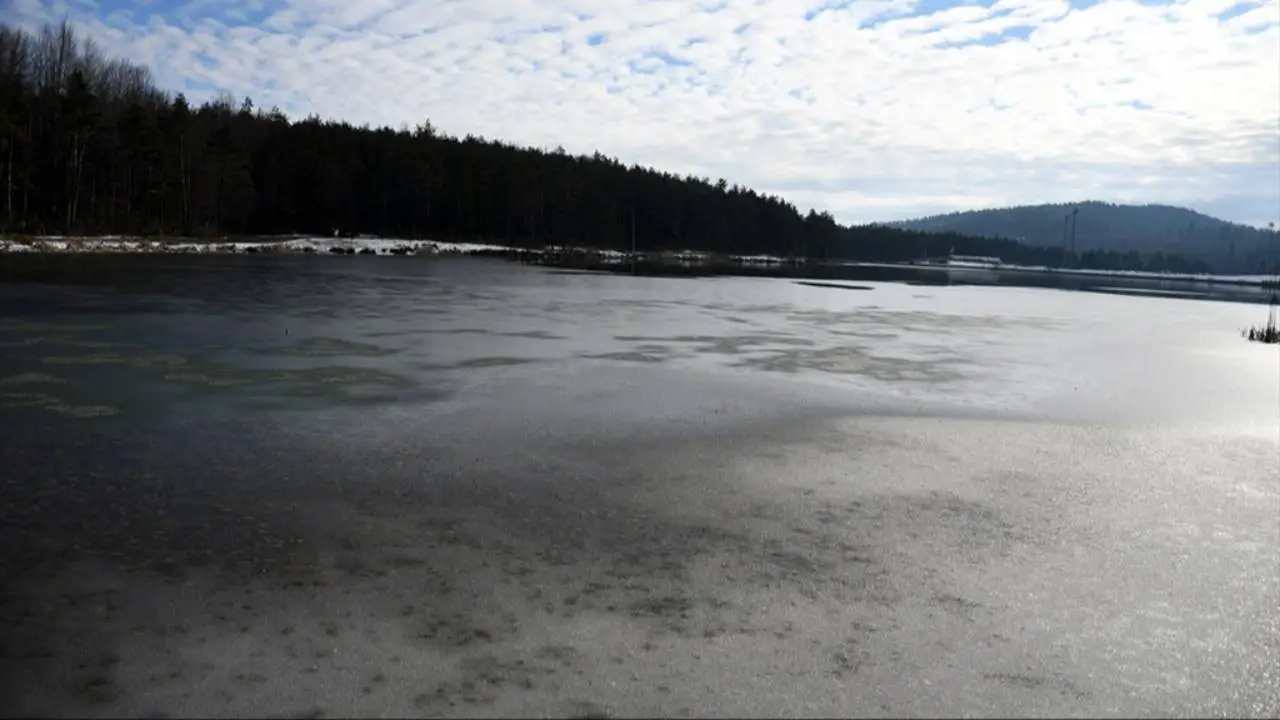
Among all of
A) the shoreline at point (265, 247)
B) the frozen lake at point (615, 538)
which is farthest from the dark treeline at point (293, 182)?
the frozen lake at point (615, 538)

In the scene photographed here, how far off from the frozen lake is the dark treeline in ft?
158

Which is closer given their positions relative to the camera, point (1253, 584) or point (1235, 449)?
point (1253, 584)

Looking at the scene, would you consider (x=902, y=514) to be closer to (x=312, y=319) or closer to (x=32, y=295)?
(x=312, y=319)

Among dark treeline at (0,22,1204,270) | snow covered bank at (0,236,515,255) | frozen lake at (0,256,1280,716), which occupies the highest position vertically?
dark treeline at (0,22,1204,270)

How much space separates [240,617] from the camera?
435cm

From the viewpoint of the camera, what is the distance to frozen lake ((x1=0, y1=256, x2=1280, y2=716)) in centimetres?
387

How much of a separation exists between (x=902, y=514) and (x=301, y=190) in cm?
8657

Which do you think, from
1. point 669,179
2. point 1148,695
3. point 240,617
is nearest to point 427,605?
point 240,617

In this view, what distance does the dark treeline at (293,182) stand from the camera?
54.9 metres

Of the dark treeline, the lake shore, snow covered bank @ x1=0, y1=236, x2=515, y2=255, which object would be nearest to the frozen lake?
the lake shore

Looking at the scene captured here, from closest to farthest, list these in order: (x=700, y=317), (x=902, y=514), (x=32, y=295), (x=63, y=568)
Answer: (x=63, y=568), (x=902, y=514), (x=32, y=295), (x=700, y=317)

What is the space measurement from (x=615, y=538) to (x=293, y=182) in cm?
8597

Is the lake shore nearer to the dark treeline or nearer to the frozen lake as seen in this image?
the dark treeline

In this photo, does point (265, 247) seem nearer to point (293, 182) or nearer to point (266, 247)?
point (266, 247)
